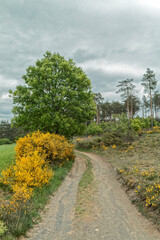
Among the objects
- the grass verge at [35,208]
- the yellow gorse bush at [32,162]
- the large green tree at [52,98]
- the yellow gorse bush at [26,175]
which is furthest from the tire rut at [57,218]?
the large green tree at [52,98]

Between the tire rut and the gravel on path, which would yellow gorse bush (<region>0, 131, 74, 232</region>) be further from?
the gravel on path

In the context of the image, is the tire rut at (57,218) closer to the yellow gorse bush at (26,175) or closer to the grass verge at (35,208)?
the grass verge at (35,208)

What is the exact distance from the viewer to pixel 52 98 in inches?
→ 663

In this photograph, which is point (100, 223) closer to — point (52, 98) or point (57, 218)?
point (57, 218)

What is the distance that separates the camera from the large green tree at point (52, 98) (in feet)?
52.5

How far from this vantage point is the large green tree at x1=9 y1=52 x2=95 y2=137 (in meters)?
16.0

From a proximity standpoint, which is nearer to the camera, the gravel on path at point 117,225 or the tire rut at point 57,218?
the gravel on path at point 117,225

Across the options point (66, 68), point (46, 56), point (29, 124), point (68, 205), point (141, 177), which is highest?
point (46, 56)

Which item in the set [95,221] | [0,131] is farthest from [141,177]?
[0,131]

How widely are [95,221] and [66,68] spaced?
14.9 meters

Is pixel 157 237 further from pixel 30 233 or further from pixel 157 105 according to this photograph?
pixel 157 105

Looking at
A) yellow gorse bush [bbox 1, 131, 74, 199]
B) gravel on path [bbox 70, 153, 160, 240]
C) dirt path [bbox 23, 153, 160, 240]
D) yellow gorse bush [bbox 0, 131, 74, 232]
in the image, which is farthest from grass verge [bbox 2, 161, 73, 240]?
gravel on path [bbox 70, 153, 160, 240]

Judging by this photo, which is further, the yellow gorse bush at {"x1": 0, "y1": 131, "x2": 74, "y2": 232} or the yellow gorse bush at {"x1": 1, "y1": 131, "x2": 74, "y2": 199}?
the yellow gorse bush at {"x1": 1, "y1": 131, "x2": 74, "y2": 199}

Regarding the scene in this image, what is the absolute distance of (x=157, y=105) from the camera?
73.0 meters
